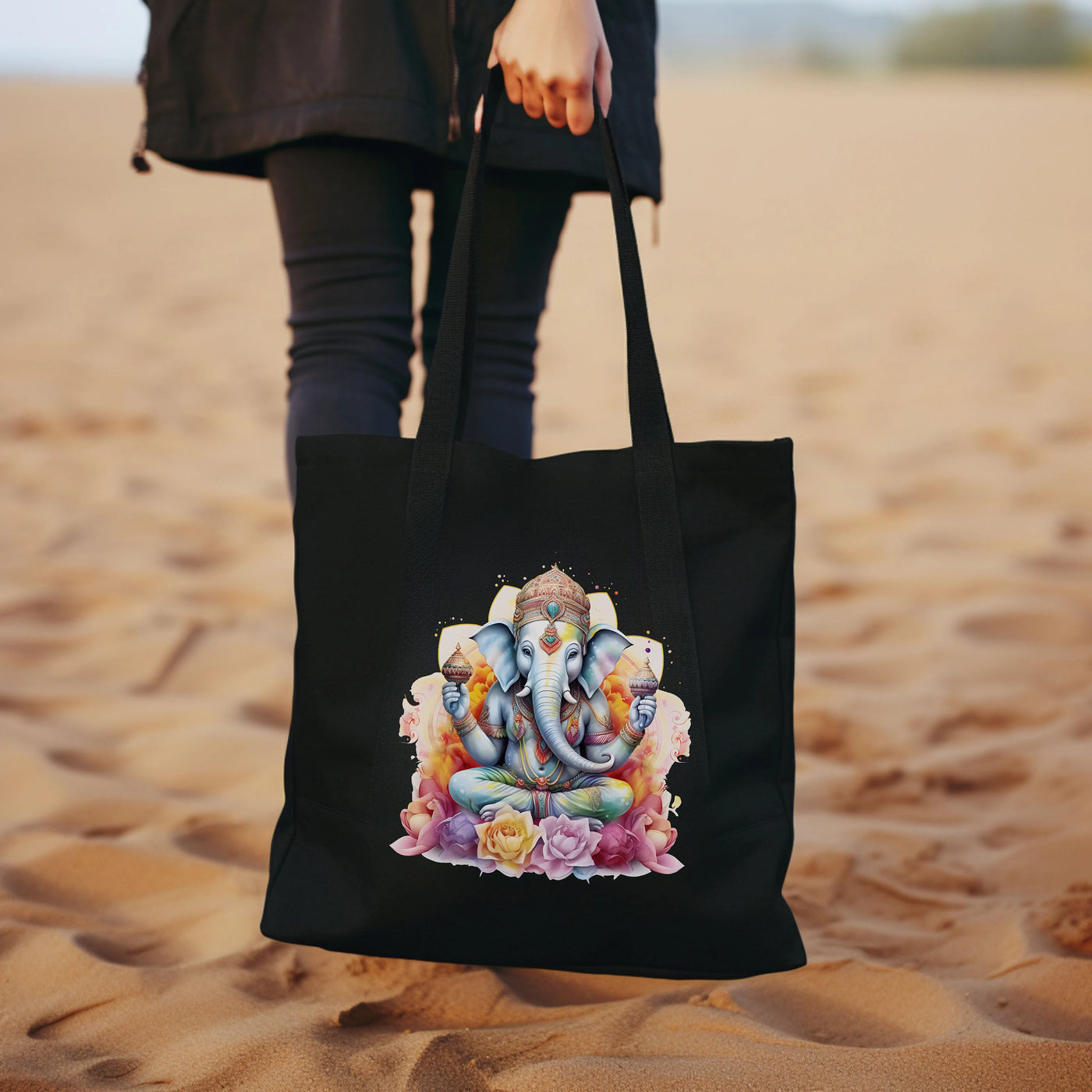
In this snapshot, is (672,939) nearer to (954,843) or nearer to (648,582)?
(648,582)

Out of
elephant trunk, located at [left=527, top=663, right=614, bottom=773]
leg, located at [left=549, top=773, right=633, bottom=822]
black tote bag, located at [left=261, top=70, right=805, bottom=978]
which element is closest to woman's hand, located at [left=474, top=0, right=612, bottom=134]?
black tote bag, located at [left=261, top=70, right=805, bottom=978]

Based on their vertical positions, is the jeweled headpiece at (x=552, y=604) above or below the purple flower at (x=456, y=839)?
above

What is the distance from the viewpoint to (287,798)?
114 centimetres

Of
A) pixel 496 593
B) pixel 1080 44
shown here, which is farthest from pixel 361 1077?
pixel 1080 44

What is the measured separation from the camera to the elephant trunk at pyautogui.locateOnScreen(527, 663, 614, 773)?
3.44 ft

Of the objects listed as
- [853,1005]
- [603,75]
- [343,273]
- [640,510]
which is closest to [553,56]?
[603,75]

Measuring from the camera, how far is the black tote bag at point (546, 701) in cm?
104

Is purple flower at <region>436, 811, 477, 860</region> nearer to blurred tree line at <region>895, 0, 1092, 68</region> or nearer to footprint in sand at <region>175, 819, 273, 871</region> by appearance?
footprint in sand at <region>175, 819, 273, 871</region>

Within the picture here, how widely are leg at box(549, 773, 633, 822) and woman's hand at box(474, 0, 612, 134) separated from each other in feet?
2.34

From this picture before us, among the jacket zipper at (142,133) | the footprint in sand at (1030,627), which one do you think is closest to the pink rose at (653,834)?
the jacket zipper at (142,133)

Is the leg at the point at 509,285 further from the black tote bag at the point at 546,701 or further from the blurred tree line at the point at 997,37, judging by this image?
the blurred tree line at the point at 997,37

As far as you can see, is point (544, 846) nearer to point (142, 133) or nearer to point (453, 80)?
point (453, 80)

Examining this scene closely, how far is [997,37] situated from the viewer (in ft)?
98.8

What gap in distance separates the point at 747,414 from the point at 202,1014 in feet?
11.5
